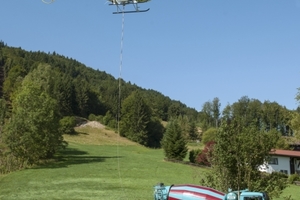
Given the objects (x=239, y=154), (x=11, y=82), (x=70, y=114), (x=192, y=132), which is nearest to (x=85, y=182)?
(x=239, y=154)

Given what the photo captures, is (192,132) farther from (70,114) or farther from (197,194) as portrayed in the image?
(197,194)

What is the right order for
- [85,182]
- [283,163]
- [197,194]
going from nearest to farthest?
[197,194], [85,182], [283,163]

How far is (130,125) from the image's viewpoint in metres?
101

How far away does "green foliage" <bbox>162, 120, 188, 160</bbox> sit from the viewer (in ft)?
174

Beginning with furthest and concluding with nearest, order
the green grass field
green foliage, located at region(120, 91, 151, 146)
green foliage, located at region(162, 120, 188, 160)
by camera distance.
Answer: green foliage, located at region(120, 91, 151, 146) < green foliage, located at region(162, 120, 188, 160) < the green grass field

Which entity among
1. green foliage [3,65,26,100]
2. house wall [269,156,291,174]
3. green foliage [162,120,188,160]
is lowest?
house wall [269,156,291,174]

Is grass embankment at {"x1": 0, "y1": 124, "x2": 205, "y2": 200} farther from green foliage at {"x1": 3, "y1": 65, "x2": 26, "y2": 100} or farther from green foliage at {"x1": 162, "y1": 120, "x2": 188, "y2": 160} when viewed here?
green foliage at {"x1": 3, "y1": 65, "x2": 26, "y2": 100}

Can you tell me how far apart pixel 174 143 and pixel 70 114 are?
73.5 m

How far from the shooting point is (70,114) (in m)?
120

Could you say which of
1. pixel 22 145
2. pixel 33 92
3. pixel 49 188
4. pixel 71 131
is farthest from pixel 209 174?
pixel 71 131

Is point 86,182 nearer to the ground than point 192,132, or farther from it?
nearer to the ground

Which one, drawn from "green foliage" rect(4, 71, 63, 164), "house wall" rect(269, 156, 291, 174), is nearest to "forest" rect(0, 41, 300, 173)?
"green foliage" rect(4, 71, 63, 164)

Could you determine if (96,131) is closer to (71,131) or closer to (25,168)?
(71,131)

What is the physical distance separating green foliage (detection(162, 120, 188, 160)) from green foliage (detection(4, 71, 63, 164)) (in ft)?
57.6
